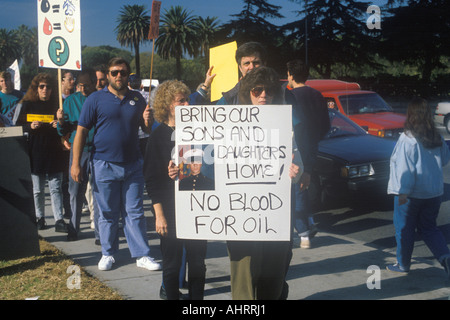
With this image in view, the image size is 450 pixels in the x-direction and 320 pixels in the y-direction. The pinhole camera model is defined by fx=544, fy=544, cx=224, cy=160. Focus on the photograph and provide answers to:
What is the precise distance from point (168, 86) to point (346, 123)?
5.58 m

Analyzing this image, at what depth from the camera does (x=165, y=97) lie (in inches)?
152

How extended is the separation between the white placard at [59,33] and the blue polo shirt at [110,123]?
2.73ft

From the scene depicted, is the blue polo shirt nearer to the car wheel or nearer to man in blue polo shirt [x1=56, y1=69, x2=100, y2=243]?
man in blue polo shirt [x1=56, y1=69, x2=100, y2=243]

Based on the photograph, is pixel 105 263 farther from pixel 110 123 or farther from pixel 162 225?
pixel 162 225

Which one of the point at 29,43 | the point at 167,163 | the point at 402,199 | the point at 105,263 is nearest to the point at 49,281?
the point at 105,263

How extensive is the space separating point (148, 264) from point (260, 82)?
8.18 ft

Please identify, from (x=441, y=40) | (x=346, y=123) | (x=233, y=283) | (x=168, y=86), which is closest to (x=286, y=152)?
(x=233, y=283)

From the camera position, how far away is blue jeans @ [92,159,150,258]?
508cm

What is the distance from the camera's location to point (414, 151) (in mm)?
4758

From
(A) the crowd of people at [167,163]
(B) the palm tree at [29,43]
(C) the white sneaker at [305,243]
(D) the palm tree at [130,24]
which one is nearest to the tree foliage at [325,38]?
(D) the palm tree at [130,24]

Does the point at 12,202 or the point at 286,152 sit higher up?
the point at 286,152

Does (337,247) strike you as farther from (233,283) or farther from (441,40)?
(441,40)

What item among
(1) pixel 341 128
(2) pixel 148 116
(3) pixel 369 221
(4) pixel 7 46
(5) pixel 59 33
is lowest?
(3) pixel 369 221
